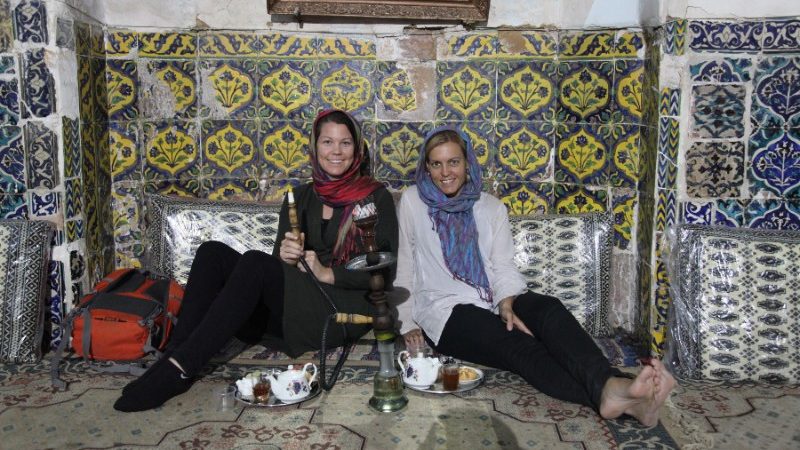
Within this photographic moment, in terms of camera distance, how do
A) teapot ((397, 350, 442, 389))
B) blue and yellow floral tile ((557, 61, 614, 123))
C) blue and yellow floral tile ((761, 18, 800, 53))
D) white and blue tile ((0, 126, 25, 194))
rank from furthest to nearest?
blue and yellow floral tile ((557, 61, 614, 123)) → white and blue tile ((0, 126, 25, 194)) → blue and yellow floral tile ((761, 18, 800, 53)) → teapot ((397, 350, 442, 389))

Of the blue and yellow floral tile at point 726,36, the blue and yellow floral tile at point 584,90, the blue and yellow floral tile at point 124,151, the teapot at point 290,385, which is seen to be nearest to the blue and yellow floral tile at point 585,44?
the blue and yellow floral tile at point 584,90

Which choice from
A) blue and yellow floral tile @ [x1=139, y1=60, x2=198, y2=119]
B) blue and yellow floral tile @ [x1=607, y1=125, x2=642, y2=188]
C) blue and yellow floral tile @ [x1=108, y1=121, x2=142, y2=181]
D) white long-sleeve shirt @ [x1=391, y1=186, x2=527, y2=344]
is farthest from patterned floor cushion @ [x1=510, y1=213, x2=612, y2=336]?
blue and yellow floral tile @ [x1=108, y1=121, x2=142, y2=181]

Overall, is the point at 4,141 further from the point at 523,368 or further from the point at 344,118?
the point at 523,368

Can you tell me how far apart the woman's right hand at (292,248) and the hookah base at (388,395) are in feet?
1.88

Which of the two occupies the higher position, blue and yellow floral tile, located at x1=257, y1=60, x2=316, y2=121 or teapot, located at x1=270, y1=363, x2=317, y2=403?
blue and yellow floral tile, located at x1=257, y1=60, x2=316, y2=121

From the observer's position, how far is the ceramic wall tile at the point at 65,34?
326 cm

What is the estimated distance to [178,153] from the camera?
3877 millimetres

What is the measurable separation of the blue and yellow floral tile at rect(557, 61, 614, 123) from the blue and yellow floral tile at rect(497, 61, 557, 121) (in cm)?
5

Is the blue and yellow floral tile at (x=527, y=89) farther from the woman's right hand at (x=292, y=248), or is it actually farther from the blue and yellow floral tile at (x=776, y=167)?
the woman's right hand at (x=292, y=248)

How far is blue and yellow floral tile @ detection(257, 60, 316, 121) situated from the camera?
3.80 meters

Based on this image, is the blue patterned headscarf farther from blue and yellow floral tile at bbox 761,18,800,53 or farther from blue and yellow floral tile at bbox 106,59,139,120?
blue and yellow floral tile at bbox 106,59,139,120

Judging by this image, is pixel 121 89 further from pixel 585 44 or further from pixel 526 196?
pixel 585 44

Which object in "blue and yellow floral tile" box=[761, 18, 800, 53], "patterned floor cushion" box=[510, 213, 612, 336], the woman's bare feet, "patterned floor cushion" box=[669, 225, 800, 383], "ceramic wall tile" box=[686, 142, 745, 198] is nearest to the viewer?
the woman's bare feet

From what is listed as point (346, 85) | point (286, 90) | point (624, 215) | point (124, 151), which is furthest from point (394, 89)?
point (124, 151)
